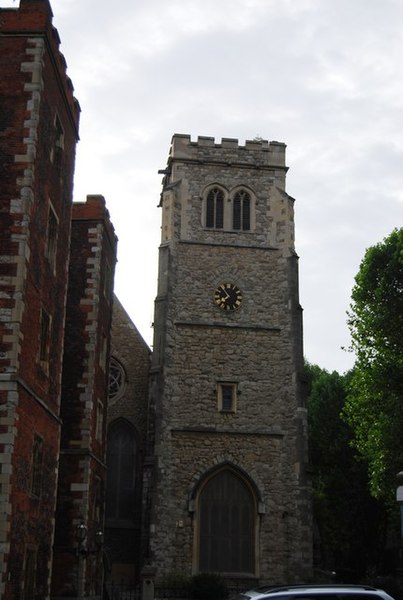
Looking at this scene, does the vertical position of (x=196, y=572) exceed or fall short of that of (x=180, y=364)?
it falls short

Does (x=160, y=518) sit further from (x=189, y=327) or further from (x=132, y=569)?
(x=189, y=327)

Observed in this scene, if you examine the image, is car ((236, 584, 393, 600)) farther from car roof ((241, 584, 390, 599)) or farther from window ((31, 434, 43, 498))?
window ((31, 434, 43, 498))

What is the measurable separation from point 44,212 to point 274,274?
16.8 metres

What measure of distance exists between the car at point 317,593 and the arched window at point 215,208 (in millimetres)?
25254

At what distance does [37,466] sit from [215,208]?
19.1 metres

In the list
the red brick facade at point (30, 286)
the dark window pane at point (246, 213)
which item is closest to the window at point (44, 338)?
the red brick facade at point (30, 286)

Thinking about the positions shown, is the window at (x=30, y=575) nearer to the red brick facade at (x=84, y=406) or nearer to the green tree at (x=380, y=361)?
the red brick facade at (x=84, y=406)

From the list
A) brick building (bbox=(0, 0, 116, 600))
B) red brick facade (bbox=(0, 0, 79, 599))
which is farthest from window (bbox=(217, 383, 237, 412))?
red brick facade (bbox=(0, 0, 79, 599))

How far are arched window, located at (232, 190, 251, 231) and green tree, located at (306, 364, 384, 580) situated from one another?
807 cm

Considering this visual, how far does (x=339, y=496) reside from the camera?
36.6 meters

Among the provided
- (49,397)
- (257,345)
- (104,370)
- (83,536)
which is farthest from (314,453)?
(49,397)

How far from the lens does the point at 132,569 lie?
31.0 meters

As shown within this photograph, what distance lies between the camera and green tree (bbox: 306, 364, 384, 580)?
118 ft

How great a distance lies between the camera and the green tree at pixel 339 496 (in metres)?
36.0
